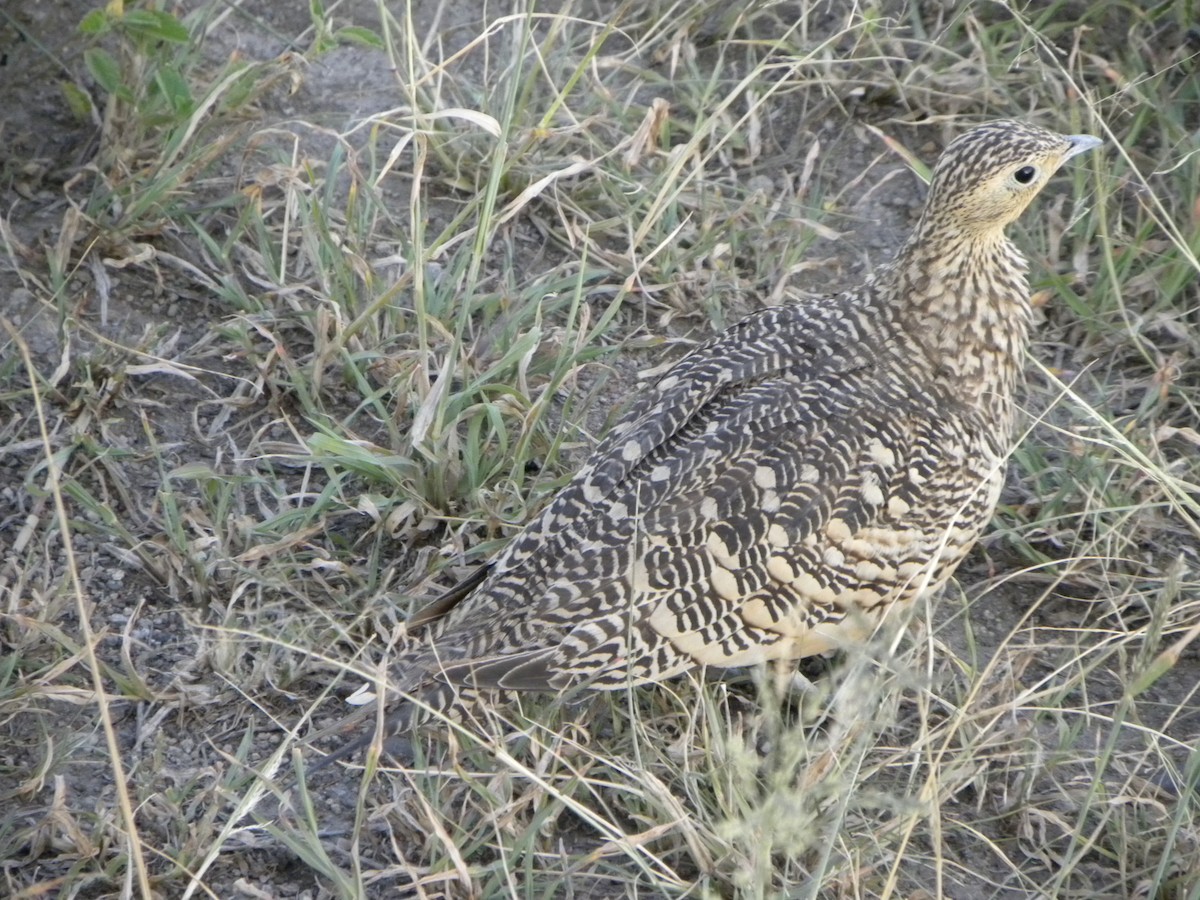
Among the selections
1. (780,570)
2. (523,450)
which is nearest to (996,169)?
(780,570)

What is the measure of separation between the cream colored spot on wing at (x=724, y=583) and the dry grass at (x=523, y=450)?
9.0 inches

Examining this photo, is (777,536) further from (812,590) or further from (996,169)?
(996,169)

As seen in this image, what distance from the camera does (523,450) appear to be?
3658 mm

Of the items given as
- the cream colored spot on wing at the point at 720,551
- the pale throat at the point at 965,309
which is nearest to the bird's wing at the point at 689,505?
the cream colored spot on wing at the point at 720,551

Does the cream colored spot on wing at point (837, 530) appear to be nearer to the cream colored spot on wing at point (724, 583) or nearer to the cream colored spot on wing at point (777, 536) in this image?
the cream colored spot on wing at point (777, 536)

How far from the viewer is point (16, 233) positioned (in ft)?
13.3

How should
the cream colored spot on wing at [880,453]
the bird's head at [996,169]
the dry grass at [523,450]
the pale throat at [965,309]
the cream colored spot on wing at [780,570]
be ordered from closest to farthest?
the dry grass at [523,450] → the cream colored spot on wing at [780,570] → the cream colored spot on wing at [880,453] → the bird's head at [996,169] → the pale throat at [965,309]

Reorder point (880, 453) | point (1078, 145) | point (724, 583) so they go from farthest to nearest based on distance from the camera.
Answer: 1. point (1078, 145)
2. point (880, 453)
3. point (724, 583)

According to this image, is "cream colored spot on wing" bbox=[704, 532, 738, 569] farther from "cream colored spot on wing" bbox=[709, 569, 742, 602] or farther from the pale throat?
the pale throat

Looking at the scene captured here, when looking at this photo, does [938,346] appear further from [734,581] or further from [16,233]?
[16,233]

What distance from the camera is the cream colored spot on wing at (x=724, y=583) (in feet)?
10.1

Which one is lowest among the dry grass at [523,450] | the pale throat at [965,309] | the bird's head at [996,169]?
the dry grass at [523,450]

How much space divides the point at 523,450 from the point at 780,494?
78 centimetres

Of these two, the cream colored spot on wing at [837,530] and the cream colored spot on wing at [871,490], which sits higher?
the cream colored spot on wing at [871,490]
